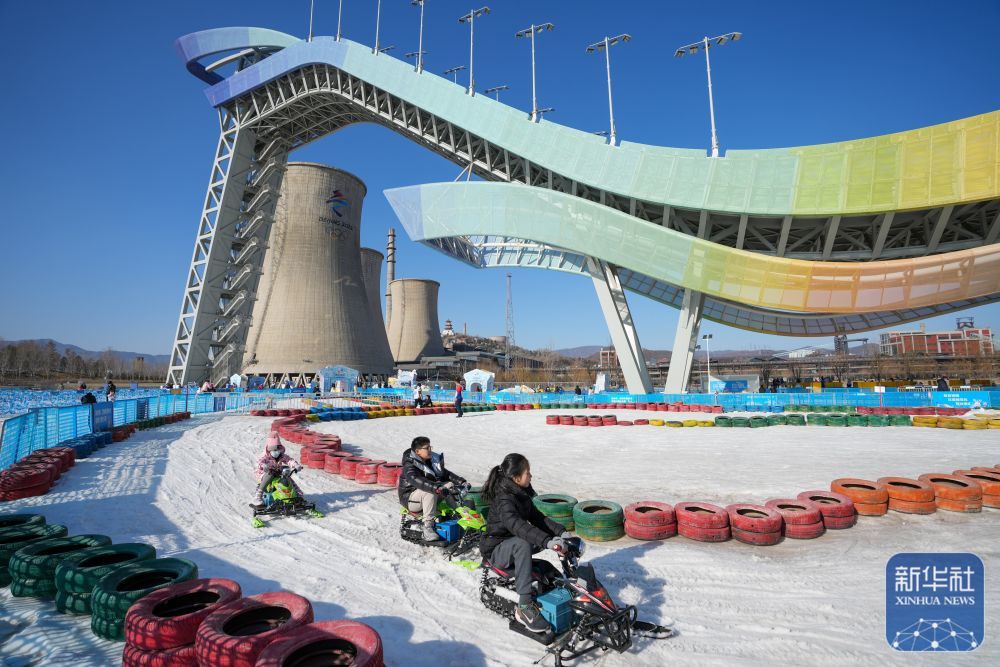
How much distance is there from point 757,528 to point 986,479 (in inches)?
213

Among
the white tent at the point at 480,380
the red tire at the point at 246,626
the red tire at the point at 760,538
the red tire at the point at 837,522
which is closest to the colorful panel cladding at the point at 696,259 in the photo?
the white tent at the point at 480,380

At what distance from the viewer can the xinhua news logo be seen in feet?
13.1

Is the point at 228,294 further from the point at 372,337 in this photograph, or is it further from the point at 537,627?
the point at 537,627

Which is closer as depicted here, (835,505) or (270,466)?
(835,505)

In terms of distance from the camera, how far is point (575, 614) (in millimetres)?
4031

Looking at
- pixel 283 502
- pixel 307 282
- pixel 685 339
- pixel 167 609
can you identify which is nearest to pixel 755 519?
pixel 167 609

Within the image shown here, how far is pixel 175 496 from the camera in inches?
355

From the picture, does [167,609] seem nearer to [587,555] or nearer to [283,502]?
[283,502]

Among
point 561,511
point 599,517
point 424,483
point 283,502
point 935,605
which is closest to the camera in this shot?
point 935,605

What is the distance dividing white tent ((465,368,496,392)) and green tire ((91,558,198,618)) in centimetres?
3620

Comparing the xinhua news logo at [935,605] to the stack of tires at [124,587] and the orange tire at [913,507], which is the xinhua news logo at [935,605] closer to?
the orange tire at [913,507]

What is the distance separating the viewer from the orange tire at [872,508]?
7602mm

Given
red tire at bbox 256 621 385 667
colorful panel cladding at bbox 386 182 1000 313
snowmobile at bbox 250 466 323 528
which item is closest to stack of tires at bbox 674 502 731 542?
red tire at bbox 256 621 385 667

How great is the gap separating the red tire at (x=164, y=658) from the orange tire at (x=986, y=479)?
11369 mm
